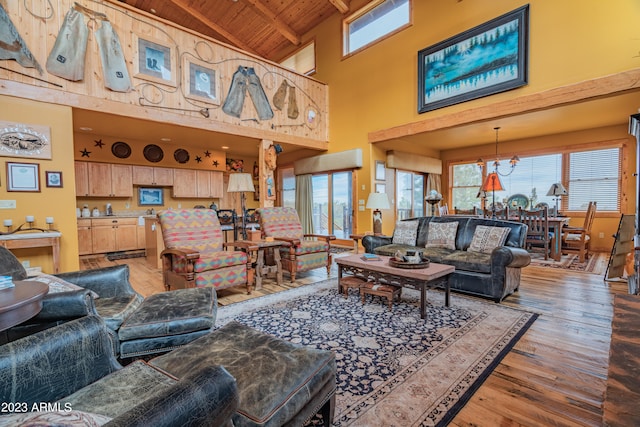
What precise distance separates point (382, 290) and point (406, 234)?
1.75 metres

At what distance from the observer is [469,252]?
3.72m

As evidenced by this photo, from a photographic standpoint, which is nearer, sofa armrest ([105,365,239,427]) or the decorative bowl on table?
sofa armrest ([105,365,239,427])

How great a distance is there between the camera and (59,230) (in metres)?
3.96

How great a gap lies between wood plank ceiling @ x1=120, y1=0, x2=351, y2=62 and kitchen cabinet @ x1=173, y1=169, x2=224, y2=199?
3.94 meters

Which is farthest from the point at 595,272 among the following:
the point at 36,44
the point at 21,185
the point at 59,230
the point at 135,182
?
the point at 135,182

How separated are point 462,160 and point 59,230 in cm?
901

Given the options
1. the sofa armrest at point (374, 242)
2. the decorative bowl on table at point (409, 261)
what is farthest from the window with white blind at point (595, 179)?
the decorative bowl on table at point (409, 261)

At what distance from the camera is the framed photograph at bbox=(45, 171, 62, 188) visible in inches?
152

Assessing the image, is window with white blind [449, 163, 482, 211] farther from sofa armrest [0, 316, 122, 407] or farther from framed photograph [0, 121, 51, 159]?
framed photograph [0, 121, 51, 159]

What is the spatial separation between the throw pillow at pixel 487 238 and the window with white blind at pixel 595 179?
4.66m

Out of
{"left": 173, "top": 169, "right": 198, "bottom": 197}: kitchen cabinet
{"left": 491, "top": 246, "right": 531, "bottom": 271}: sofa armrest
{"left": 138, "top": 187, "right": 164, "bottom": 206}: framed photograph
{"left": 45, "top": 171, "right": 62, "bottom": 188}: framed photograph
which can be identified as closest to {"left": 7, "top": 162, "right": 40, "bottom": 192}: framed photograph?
{"left": 45, "top": 171, "right": 62, "bottom": 188}: framed photograph

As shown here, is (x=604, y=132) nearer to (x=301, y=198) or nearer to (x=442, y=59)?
(x=442, y=59)

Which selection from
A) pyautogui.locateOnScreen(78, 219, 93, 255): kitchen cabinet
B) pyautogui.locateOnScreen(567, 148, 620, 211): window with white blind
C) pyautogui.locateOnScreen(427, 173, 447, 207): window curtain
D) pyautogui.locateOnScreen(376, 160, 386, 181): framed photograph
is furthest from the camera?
pyautogui.locateOnScreen(427, 173, 447, 207): window curtain

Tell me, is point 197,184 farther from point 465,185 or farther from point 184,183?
point 465,185
